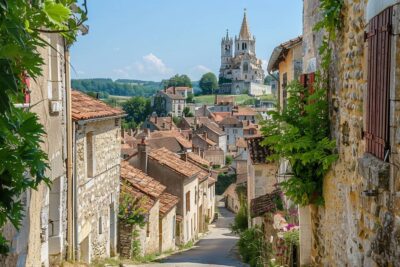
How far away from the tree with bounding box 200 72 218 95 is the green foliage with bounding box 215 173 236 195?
344ft

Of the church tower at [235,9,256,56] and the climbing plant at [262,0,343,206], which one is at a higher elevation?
the church tower at [235,9,256,56]

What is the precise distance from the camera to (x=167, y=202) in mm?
21719

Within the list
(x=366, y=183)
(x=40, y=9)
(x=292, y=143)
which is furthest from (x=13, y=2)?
(x=292, y=143)

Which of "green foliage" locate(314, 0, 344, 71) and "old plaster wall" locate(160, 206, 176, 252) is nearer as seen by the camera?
"green foliage" locate(314, 0, 344, 71)

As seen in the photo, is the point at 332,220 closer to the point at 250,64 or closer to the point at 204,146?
the point at 204,146

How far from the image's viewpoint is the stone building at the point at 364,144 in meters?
4.06

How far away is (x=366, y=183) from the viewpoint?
468 centimetres

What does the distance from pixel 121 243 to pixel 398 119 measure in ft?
45.1

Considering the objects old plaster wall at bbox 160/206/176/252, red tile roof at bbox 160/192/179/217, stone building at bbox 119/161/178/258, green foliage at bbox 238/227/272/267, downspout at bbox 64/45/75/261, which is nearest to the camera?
downspout at bbox 64/45/75/261

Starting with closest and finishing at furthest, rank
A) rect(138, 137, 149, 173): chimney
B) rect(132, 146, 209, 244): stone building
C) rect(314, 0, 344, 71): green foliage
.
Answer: rect(314, 0, 344, 71): green foliage
rect(138, 137, 149, 173): chimney
rect(132, 146, 209, 244): stone building

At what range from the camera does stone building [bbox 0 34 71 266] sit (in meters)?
7.52

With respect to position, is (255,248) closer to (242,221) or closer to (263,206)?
(263,206)

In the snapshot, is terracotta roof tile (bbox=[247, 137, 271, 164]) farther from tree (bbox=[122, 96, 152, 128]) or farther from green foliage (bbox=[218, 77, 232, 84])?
green foliage (bbox=[218, 77, 232, 84])

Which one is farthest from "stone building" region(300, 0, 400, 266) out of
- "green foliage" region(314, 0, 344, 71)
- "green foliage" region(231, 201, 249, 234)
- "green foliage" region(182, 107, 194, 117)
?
"green foliage" region(182, 107, 194, 117)
